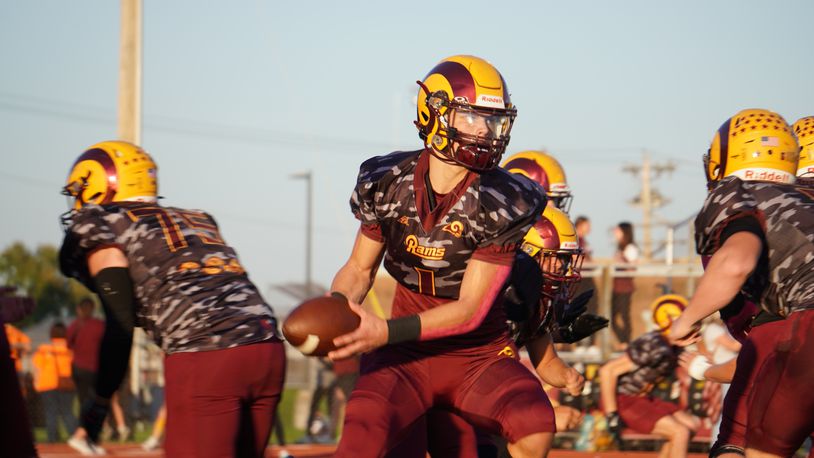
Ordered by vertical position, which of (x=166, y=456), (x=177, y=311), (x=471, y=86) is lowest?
(x=166, y=456)

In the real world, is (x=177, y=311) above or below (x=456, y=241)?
below

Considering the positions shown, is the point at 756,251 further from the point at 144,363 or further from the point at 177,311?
the point at 144,363

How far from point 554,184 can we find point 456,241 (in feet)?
12.4

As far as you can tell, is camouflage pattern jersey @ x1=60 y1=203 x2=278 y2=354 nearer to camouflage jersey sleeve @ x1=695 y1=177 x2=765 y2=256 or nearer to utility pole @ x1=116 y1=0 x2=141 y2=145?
camouflage jersey sleeve @ x1=695 y1=177 x2=765 y2=256

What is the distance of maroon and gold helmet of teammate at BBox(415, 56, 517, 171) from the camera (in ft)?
14.9

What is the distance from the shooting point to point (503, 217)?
14.6 feet

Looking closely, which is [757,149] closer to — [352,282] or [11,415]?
[352,282]

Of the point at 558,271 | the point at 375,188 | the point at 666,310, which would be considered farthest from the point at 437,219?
the point at 666,310

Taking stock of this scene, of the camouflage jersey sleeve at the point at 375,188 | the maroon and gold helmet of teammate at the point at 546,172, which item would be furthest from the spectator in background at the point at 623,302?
the camouflage jersey sleeve at the point at 375,188

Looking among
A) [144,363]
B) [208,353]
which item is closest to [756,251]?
[208,353]

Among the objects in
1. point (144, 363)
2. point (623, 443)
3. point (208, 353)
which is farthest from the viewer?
point (144, 363)

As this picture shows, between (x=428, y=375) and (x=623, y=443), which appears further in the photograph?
(x=623, y=443)

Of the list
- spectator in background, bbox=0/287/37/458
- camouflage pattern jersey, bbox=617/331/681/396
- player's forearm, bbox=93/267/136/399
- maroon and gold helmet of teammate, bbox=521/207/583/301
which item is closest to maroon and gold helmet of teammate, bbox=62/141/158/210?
player's forearm, bbox=93/267/136/399

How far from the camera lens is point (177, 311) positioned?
4828 millimetres
